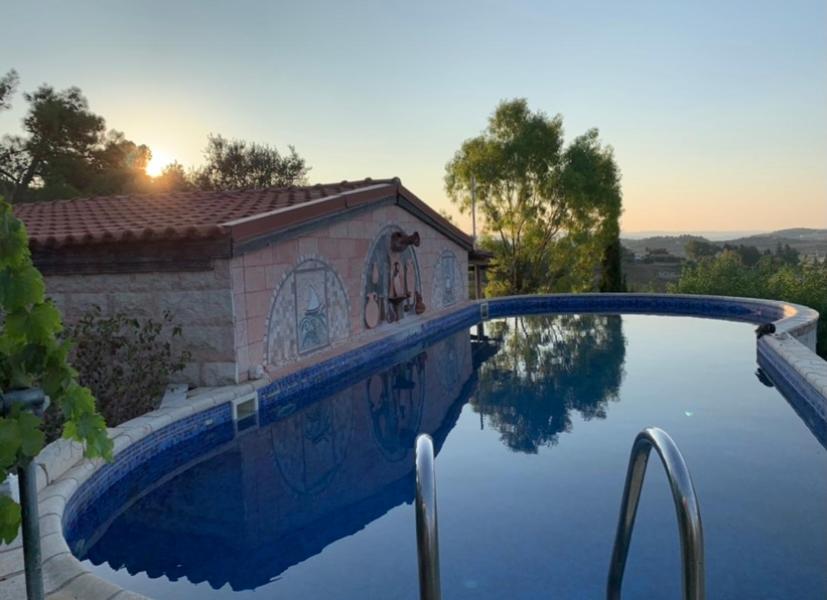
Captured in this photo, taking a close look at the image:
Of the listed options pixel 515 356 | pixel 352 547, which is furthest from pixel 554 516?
pixel 515 356

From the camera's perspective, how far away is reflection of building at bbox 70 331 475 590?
485 cm

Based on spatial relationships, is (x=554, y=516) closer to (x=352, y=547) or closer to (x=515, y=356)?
(x=352, y=547)

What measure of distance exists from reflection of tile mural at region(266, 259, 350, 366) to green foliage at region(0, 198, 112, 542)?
7549 mm

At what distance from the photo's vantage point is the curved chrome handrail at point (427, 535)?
228 centimetres

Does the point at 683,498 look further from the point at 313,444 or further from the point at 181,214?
the point at 181,214

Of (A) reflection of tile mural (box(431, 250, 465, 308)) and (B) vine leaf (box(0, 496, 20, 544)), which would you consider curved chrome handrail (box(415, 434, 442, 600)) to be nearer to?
(B) vine leaf (box(0, 496, 20, 544))

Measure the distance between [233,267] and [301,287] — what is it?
217 centimetres

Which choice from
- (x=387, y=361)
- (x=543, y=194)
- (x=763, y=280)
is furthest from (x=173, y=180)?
(x=763, y=280)

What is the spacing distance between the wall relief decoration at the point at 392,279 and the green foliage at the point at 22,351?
37.0ft

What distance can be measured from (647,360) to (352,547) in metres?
9.39

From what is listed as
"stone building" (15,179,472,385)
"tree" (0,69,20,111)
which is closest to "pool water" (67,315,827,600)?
"stone building" (15,179,472,385)

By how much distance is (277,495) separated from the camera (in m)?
6.13

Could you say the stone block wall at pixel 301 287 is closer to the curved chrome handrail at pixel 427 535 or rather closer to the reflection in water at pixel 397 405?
the reflection in water at pixel 397 405

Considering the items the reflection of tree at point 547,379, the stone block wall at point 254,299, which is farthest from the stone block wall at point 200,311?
the reflection of tree at point 547,379
